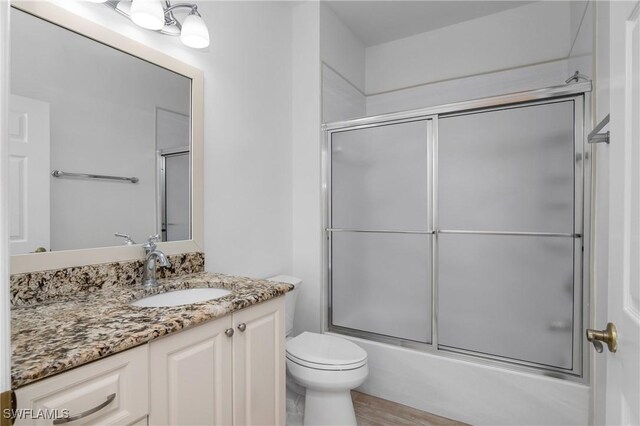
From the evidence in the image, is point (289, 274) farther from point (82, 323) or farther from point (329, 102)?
point (82, 323)

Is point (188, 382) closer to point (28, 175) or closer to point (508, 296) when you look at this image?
point (28, 175)

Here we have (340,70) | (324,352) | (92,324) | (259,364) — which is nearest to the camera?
(92,324)

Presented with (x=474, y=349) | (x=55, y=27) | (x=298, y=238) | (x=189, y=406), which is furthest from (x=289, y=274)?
(x=55, y=27)

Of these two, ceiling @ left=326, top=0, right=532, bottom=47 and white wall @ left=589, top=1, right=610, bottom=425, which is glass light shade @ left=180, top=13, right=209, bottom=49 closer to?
ceiling @ left=326, top=0, right=532, bottom=47

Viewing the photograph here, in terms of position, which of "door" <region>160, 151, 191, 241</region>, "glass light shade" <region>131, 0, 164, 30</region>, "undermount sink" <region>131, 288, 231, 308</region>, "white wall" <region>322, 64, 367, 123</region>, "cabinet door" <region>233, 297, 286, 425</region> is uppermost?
"white wall" <region>322, 64, 367, 123</region>

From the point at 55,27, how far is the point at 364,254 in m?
2.05

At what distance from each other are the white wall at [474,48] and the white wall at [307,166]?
3.04 feet

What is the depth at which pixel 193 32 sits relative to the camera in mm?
1458

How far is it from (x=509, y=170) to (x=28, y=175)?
2274mm

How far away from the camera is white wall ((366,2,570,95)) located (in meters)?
2.38

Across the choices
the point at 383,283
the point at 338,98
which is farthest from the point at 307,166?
the point at 383,283

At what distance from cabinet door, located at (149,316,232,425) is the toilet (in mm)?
629

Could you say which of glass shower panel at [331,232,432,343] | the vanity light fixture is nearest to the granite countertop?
the vanity light fixture

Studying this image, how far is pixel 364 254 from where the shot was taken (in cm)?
242
